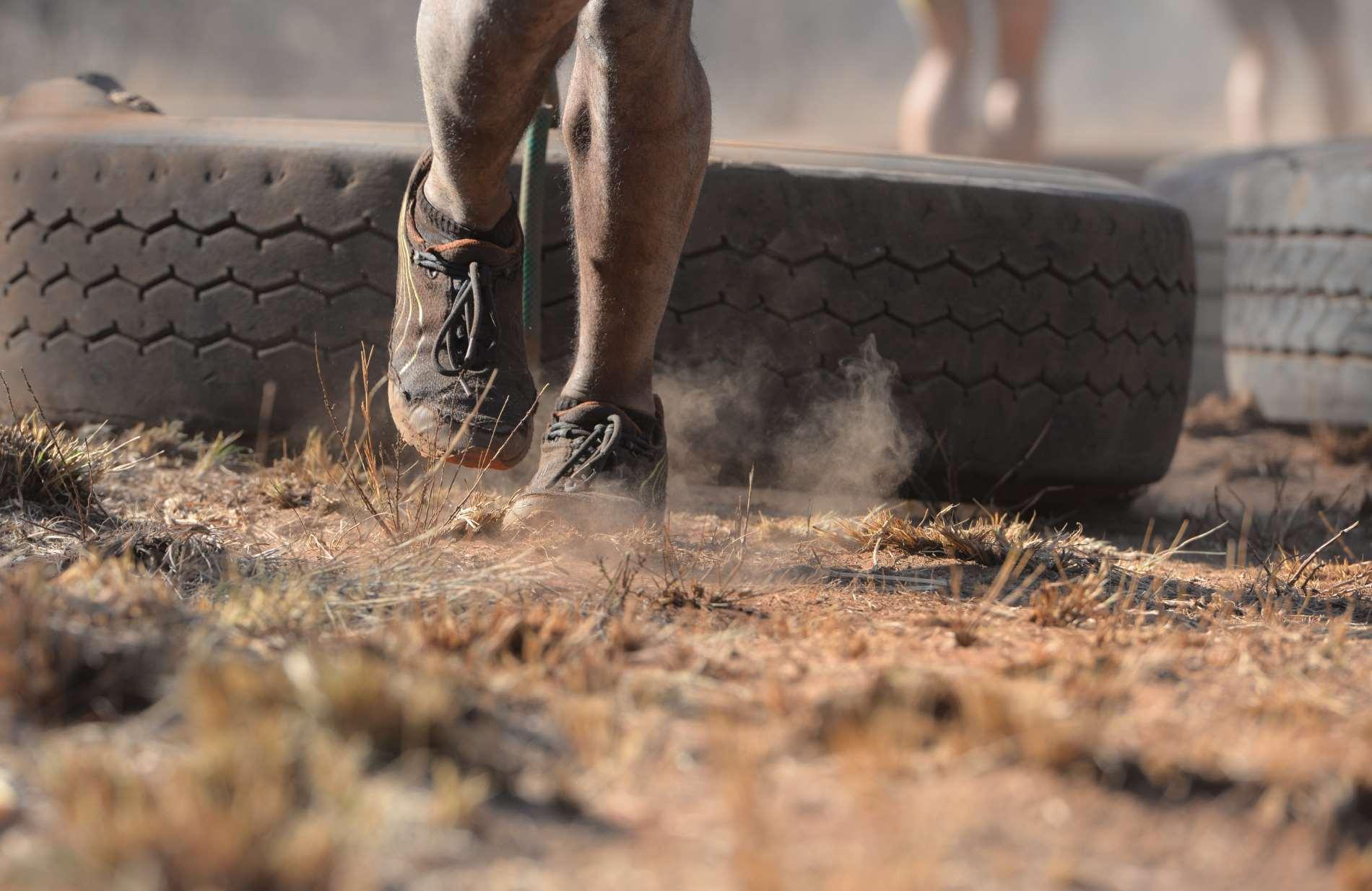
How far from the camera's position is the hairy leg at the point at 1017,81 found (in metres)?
5.02

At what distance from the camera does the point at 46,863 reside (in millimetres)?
715

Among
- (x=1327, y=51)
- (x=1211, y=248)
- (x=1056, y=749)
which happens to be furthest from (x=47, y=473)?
(x=1327, y=51)

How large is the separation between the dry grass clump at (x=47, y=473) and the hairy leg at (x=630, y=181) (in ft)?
1.92

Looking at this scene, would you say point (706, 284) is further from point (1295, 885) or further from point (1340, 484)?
point (1340, 484)

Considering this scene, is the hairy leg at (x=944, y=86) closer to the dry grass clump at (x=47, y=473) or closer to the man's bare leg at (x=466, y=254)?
the man's bare leg at (x=466, y=254)

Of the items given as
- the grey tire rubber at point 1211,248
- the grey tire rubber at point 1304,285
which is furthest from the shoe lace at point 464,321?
the grey tire rubber at point 1211,248

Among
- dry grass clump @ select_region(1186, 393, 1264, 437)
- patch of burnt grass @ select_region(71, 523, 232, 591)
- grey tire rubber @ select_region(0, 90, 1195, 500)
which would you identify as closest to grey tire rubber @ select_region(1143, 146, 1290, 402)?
dry grass clump @ select_region(1186, 393, 1264, 437)

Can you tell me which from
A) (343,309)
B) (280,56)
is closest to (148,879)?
(343,309)

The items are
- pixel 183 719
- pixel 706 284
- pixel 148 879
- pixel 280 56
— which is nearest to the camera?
pixel 148 879

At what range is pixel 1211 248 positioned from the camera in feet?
12.7

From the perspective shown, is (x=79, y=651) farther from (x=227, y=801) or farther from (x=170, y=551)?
(x=170, y=551)

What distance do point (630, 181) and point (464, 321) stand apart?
0.84ft

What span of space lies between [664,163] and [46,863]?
109cm

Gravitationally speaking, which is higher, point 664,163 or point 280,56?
point 664,163
